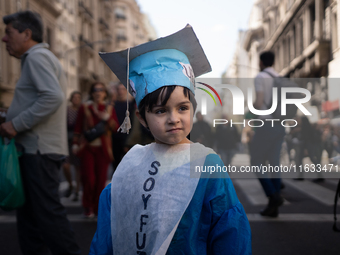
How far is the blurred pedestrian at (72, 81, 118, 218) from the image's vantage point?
15.2 feet

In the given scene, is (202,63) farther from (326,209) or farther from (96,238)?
(326,209)

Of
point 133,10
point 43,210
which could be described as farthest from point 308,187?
point 133,10

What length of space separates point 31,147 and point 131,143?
2.49m

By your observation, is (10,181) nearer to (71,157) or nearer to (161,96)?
(161,96)

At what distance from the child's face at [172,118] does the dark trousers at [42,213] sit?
136 centimetres

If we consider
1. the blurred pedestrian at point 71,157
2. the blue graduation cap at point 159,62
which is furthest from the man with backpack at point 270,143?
the blurred pedestrian at point 71,157

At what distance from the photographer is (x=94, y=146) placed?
15.4ft

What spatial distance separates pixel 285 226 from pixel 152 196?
113 inches

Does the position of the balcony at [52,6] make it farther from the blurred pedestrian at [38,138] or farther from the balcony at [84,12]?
the blurred pedestrian at [38,138]

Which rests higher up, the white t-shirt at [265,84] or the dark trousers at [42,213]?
the white t-shirt at [265,84]

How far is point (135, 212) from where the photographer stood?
64.5 inches

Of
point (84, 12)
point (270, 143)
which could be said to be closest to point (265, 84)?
point (270, 143)

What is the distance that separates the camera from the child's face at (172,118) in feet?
5.21

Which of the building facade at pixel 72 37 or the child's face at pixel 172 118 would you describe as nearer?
the child's face at pixel 172 118
